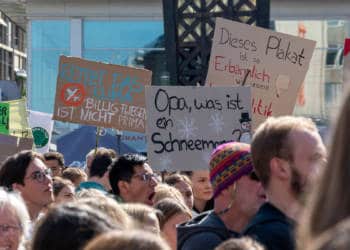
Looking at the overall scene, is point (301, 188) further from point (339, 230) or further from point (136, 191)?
point (136, 191)

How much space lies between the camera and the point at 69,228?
105 inches

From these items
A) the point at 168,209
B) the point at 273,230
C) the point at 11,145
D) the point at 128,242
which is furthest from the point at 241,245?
the point at 11,145

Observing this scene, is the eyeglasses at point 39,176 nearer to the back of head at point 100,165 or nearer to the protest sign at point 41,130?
the back of head at point 100,165

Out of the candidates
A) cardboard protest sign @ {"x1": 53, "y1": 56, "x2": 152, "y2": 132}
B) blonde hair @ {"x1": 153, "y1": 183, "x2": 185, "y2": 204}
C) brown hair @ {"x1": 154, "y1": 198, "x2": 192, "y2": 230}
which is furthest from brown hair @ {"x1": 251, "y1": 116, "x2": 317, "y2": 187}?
cardboard protest sign @ {"x1": 53, "y1": 56, "x2": 152, "y2": 132}

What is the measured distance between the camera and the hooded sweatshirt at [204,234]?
153 inches

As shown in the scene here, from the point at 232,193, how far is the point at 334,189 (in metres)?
2.50

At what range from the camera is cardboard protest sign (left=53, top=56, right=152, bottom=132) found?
10.2m

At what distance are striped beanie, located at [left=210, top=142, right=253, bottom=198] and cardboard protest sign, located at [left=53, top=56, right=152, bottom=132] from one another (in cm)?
601

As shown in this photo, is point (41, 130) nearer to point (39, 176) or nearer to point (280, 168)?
point (39, 176)

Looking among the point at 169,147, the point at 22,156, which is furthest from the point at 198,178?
the point at 22,156

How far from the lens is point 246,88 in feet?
26.4

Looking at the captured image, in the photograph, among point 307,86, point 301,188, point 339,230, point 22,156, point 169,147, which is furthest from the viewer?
point 307,86

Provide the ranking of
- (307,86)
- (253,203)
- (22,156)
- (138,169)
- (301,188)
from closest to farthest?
(301,188), (253,203), (22,156), (138,169), (307,86)

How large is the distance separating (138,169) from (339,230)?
4913mm
